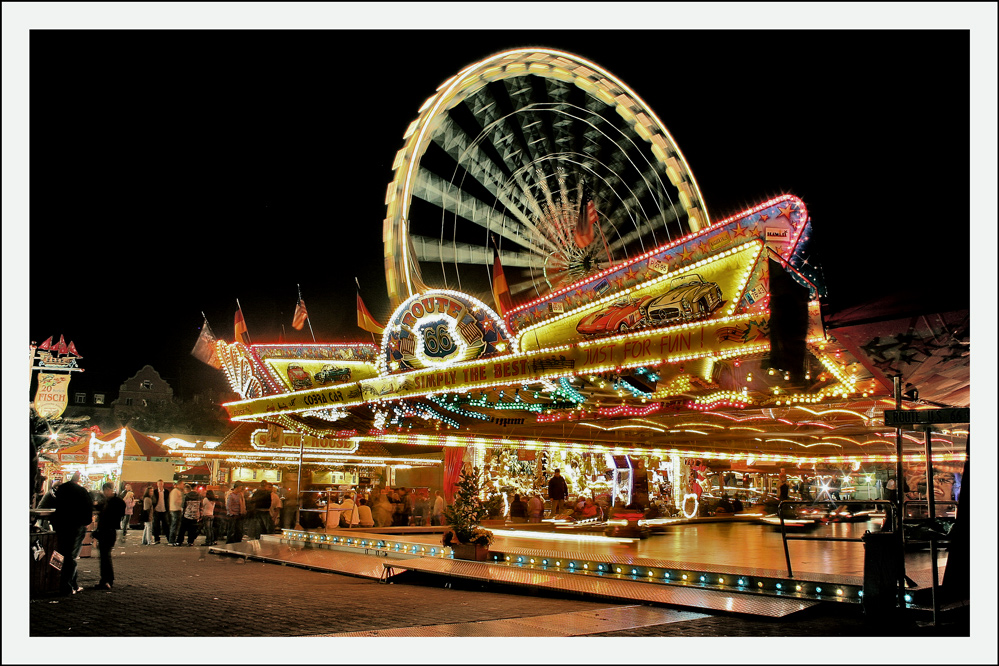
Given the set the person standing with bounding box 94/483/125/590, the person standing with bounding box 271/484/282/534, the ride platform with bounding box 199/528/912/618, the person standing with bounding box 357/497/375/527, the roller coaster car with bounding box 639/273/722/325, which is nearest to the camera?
the ride platform with bounding box 199/528/912/618

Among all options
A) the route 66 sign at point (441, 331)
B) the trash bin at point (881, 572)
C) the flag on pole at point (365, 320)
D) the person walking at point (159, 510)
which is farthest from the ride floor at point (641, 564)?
the flag on pole at point (365, 320)

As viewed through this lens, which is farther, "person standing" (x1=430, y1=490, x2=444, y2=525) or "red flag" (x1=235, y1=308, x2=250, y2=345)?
"person standing" (x1=430, y1=490, x2=444, y2=525)

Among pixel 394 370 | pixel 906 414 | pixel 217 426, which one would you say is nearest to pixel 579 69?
pixel 394 370

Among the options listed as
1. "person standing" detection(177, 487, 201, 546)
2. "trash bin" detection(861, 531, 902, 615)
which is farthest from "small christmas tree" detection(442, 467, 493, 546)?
"person standing" detection(177, 487, 201, 546)

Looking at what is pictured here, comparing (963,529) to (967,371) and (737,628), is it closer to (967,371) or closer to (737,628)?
(737,628)

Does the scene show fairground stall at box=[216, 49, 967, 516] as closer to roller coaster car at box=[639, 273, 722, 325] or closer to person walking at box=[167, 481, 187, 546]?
roller coaster car at box=[639, 273, 722, 325]

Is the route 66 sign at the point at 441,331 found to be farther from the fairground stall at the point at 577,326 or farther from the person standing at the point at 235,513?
the person standing at the point at 235,513

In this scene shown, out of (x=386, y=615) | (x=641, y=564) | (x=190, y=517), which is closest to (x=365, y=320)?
(x=190, y=517)

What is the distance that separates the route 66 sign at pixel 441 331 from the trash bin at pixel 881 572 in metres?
6.15

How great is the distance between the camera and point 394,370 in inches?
545

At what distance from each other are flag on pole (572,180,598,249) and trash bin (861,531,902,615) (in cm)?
801

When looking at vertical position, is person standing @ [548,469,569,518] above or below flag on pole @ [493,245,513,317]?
below

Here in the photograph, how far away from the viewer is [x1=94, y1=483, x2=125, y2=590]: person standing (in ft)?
31.4

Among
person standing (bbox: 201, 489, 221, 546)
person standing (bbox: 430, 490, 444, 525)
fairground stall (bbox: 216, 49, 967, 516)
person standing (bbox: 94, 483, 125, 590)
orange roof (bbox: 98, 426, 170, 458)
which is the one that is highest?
fairground stall (bbox: 216, 49, 967, 516)
